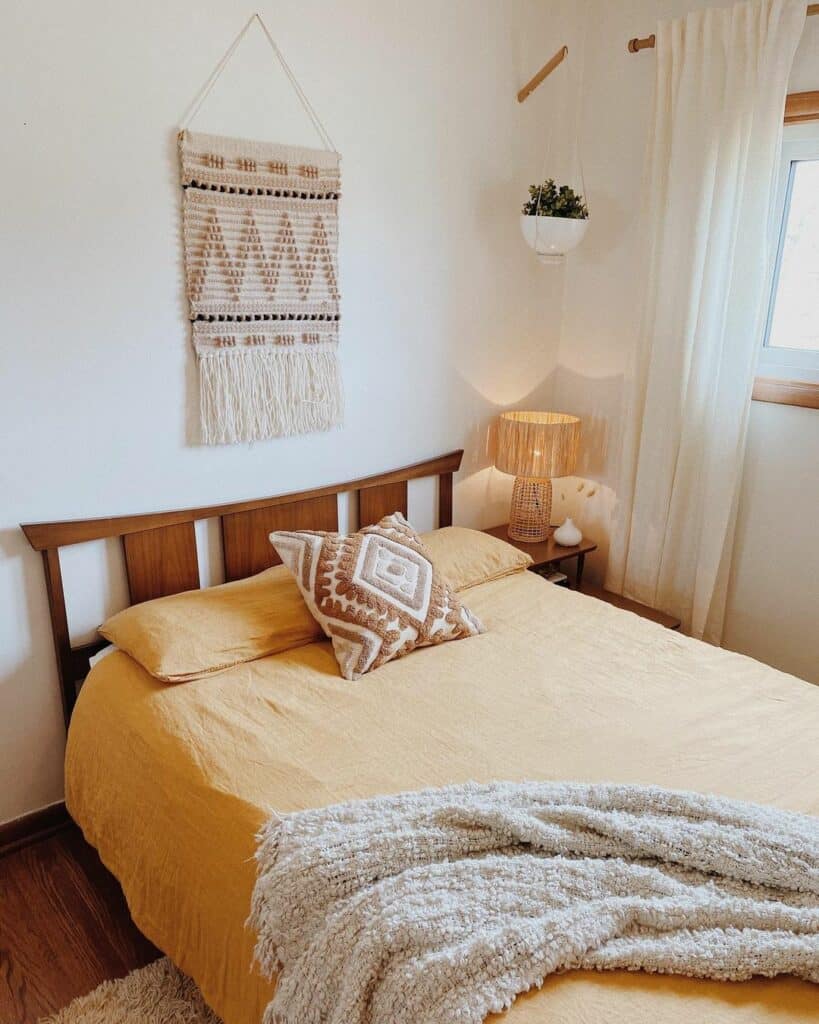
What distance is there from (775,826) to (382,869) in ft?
2.18

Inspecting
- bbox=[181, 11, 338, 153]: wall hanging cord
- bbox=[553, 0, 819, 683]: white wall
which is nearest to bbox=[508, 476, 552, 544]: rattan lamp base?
bbox=[553, 0, 819, 683]: white wall

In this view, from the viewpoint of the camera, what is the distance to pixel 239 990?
1.42m

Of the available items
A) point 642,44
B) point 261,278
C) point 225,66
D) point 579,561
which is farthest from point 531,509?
point 225,66

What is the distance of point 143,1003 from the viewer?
1.73m

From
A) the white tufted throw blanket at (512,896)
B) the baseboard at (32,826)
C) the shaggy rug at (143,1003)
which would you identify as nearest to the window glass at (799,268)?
the white tufted throw blanket at (512,896)

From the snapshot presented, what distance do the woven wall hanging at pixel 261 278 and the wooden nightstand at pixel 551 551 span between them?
90cm

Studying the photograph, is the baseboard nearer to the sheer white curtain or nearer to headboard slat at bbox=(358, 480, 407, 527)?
headboard slat at bbox=(358, 480, 407, 527)

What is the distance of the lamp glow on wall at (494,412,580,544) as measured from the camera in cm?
282

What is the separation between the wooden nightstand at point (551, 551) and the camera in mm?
2844

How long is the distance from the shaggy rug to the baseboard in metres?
0.56

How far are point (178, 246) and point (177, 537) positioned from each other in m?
0.78

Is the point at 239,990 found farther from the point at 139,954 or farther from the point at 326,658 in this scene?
the point at 326,658

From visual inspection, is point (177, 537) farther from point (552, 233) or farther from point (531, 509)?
point (552, 233)

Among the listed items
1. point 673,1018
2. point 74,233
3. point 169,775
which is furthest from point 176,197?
point 673,1018
